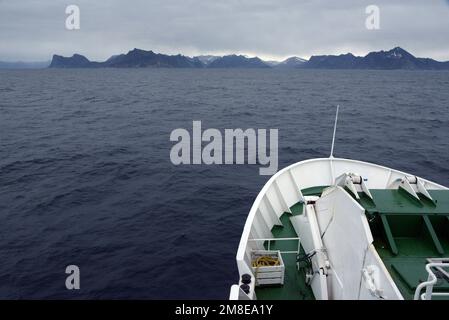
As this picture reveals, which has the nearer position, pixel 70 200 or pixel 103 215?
pixel 103 215

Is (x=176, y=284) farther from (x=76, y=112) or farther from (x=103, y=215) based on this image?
(x=76, y=112)

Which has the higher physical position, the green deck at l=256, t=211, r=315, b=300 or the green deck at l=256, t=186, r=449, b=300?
the green deck at l=256, t=186, r=449, b=300

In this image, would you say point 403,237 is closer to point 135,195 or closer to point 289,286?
point 289,286

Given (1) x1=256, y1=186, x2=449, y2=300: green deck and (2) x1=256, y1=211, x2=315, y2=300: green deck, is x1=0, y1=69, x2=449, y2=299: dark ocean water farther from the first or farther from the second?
(1) x1=256, y1=186, x2=449, y2=300: green deck

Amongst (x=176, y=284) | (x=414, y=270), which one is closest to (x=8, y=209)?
(x=176, y=284)

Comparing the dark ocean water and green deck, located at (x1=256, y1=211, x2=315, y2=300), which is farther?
the dark ocean water

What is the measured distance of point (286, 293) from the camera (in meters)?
13.1

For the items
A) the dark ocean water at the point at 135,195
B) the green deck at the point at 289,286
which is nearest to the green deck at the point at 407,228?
the green deck at the point at 289,286

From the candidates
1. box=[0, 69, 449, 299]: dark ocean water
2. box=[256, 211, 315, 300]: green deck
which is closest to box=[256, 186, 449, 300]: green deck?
box=[256, 211, 315, 300]: green deck

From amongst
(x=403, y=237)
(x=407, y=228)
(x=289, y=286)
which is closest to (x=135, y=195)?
(x=289, y=286)

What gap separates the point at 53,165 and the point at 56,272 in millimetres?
20601

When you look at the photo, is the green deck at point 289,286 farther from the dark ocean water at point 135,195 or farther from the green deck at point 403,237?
the dark ocean water at point 135,195

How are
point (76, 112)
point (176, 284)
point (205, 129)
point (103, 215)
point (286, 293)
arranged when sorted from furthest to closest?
point (76, 112) → point (205, 129) → point (103, 215) → point (176, 284) → point (286, 293)
